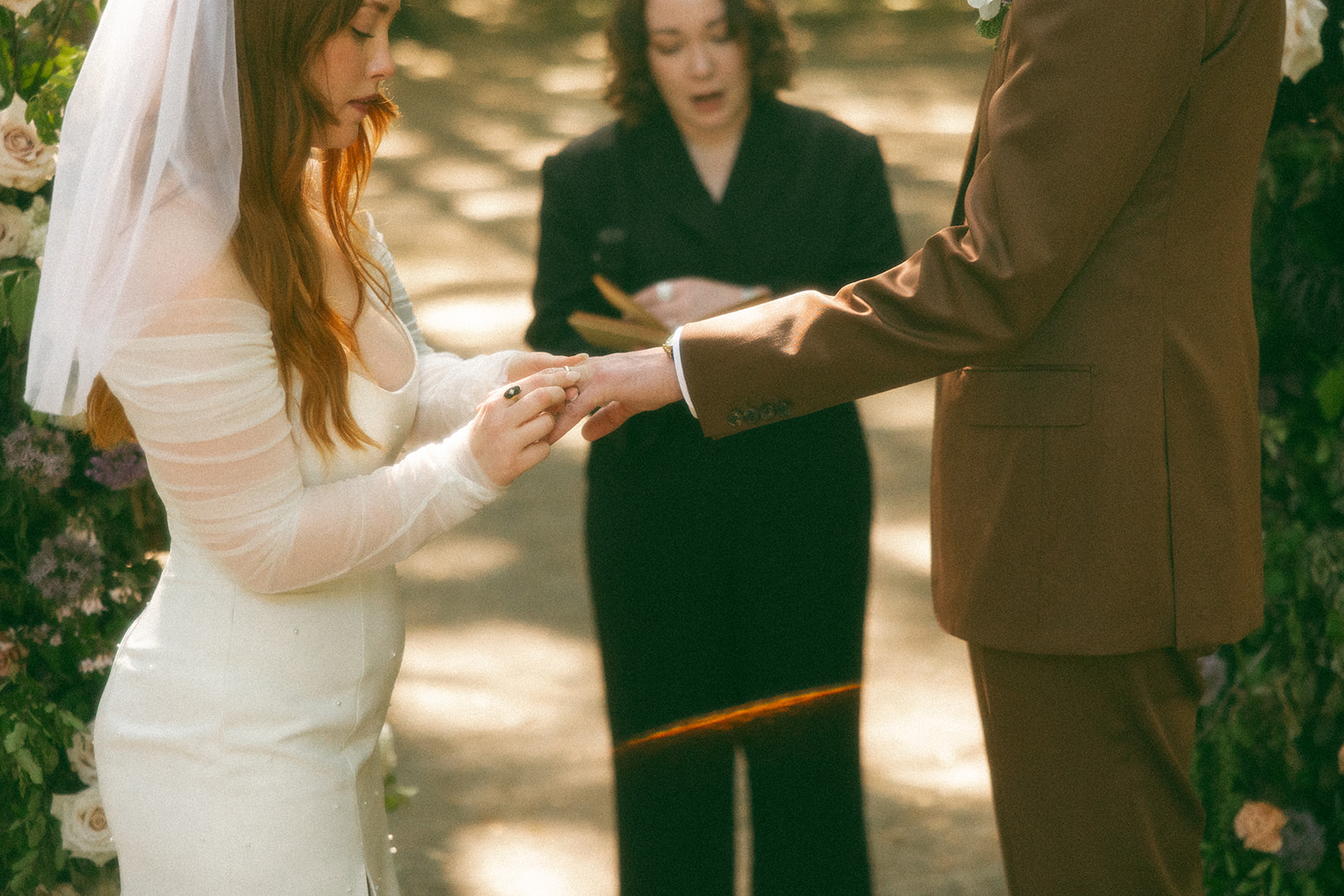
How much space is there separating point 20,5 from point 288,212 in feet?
2.76

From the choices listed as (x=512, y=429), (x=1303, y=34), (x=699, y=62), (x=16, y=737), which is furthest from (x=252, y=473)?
(x=1303, y=34)

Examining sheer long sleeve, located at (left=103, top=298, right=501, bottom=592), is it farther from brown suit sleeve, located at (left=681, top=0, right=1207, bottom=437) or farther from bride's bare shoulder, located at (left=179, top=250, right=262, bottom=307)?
brown suit sleeve, located at (left=681, top=0, right=1207, bottom=437)

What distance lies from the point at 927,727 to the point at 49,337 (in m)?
2.87

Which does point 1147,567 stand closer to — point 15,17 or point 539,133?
point 15,17

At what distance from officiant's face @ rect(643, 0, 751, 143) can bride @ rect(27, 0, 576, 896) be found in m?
1.03

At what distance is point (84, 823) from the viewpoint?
2557mm

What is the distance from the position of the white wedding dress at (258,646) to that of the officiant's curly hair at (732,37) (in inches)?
48.5

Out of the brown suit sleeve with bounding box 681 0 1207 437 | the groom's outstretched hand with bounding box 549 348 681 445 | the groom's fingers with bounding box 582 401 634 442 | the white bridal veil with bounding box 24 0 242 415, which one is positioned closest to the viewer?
the white bridal veil with bounding box 24 0 242 415

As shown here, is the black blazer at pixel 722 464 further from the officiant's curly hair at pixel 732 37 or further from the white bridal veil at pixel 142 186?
the white bridal veil at pixel 142 186

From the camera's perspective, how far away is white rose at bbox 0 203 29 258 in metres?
2.48

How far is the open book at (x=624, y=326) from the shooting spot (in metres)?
2.69

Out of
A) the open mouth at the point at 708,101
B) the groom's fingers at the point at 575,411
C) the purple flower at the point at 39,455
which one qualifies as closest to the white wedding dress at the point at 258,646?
the groom's fingers at the point at 575,411

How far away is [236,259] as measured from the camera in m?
1.86

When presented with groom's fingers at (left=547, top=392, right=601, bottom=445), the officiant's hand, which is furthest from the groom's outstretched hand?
the officiant's hand
